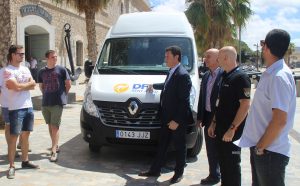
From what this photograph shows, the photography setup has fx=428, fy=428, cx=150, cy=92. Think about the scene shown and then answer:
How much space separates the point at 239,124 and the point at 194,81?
2.59 m

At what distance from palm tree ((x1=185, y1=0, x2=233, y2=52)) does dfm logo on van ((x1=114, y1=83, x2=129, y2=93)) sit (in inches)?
898

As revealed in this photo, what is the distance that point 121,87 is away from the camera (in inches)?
261

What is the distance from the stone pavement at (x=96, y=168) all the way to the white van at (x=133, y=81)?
1.10ft

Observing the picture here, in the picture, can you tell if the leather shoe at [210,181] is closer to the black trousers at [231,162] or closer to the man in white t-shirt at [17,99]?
the black trousers at [231,162]

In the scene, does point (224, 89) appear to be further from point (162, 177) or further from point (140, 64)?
point (140, 64)

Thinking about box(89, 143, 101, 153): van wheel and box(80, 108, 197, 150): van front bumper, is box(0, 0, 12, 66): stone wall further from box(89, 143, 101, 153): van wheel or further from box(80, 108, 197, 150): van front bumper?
box(80, 108, 197, 150): van front bumper

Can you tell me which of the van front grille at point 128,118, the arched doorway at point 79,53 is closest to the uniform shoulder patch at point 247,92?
the van front grille at point 128,118

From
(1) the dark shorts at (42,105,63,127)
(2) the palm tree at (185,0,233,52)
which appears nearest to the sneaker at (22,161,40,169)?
(1) the dark shorts at (42,105,63,127)

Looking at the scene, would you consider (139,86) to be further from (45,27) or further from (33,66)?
(45,27)

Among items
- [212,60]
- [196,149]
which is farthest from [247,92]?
[196,149]

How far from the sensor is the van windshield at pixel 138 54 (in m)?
7.35

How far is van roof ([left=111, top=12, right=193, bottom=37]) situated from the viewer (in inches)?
310

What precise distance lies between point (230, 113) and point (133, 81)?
2493 mm

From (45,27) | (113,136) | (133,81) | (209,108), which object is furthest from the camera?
(45,27)
